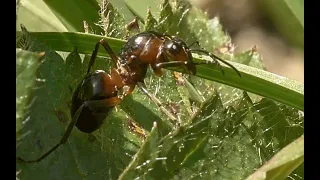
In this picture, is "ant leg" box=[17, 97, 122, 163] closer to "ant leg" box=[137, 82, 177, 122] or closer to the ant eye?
"ant leg" box=[137, 82, 177, 122]

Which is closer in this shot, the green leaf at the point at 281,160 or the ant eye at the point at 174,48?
the green leaf at the point at 281,160

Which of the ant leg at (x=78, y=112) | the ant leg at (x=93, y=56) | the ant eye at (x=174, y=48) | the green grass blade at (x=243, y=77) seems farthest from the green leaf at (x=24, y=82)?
the ant eye at (x=174, y=48)

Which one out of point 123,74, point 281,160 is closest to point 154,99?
point 123,74

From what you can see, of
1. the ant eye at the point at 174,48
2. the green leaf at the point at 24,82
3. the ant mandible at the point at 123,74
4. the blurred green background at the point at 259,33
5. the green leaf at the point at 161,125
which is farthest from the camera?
the blurred green background at the point at 259,33

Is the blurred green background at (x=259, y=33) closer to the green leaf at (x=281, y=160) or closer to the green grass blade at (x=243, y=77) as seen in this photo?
the green grass blade at (x=243, y=77)

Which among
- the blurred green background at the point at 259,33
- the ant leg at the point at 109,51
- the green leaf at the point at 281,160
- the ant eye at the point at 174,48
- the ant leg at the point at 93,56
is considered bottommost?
the green leaf at the point at 281,160

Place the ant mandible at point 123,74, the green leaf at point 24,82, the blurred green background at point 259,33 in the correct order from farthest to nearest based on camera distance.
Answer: the blurred green background at point 259,33 < the ant mandible at point 123,74 < the green leaf at point 24,82

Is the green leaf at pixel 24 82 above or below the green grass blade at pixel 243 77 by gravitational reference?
below

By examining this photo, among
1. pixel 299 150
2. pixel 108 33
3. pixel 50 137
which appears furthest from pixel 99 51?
pixel 299 150

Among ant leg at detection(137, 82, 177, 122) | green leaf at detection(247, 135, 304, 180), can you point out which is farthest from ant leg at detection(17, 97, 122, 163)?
green leaf at detection(247, 135, 304, 180)
